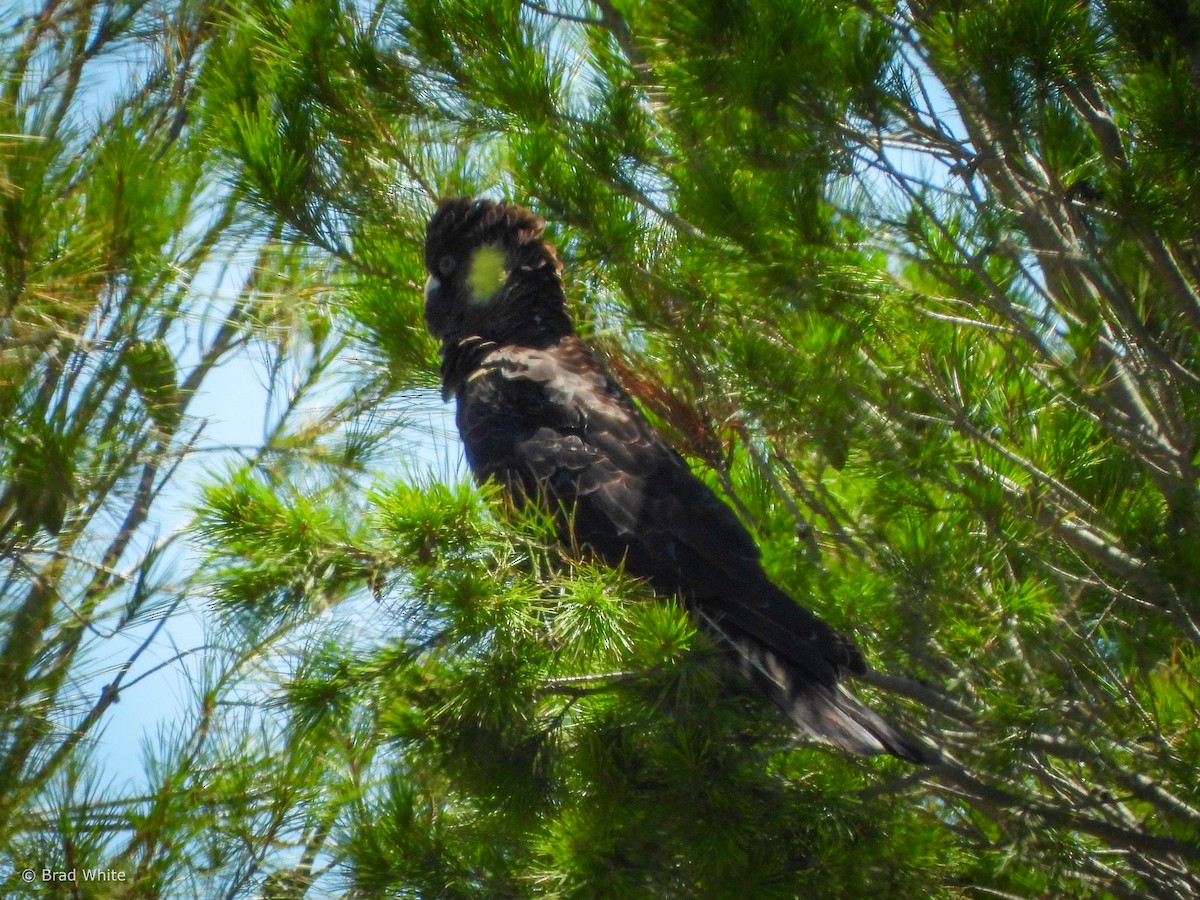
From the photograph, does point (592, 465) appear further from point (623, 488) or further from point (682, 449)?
point (682, 449)

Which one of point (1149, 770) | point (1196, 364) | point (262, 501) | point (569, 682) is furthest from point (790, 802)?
point (1196, 364)

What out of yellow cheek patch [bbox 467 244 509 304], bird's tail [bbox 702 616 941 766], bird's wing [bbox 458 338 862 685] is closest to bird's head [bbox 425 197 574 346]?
yellow cheek patch [bbox 467 244 509 304]

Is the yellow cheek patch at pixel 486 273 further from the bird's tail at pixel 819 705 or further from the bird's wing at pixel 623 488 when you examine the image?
the bird's tail at pixel 819 705

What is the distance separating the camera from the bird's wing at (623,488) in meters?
2.23

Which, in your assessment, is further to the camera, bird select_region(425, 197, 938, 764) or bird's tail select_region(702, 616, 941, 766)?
Answer: bird select_region(425, 197, 938, 764)

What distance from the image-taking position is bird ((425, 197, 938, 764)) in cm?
214

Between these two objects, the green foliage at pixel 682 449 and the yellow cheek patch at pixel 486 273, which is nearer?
the green foliage at pixel 682 449

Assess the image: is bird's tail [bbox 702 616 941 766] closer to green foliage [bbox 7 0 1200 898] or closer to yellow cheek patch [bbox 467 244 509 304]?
green foliage [bbox 7 0 1200 898]

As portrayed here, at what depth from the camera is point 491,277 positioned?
316 cm

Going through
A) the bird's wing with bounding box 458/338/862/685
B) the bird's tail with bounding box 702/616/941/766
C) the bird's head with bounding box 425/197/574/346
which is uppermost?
the bird's head with bounding box 425/197/574/346

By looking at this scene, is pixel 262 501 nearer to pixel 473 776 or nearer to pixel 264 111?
pixel 473 776

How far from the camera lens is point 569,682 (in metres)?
1.84

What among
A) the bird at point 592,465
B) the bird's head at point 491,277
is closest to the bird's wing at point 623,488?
the bird at point 592,465

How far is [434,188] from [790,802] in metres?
2.02
